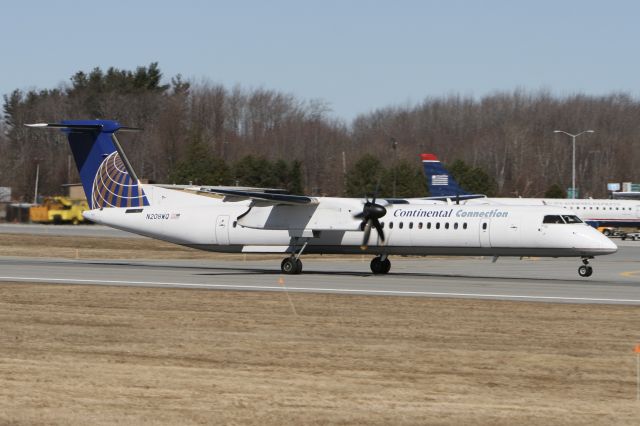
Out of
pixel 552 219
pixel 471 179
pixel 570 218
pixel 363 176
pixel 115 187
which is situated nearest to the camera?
pixel 552 219

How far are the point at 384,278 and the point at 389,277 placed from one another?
0.63 meters

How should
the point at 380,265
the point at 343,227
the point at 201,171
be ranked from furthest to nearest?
the point at 201,171, the point at 380,265, the point at 343,227

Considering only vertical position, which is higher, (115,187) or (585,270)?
(115,187)

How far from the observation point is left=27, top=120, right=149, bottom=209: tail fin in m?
39.9

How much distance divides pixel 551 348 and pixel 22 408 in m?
9.95

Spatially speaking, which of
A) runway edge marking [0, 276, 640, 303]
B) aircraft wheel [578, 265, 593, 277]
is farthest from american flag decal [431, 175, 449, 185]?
runway edge marking [0, 276, 640, 303]

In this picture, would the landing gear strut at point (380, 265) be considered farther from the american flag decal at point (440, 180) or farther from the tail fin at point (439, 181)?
the american flag decal at point (440, 180)

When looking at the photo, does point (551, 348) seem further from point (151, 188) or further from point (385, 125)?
point (385, 125)

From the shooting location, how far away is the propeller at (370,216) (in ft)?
119

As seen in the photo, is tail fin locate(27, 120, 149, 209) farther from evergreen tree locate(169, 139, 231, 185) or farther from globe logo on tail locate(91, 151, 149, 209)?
evergreen tree locate(169, 139, 231, 185)

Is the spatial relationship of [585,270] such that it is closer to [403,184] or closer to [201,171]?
[403,184]

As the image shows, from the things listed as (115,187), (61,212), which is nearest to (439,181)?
(115,187)

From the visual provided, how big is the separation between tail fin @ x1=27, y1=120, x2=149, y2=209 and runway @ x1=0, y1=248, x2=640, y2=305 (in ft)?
9.15

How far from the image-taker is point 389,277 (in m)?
37.0
